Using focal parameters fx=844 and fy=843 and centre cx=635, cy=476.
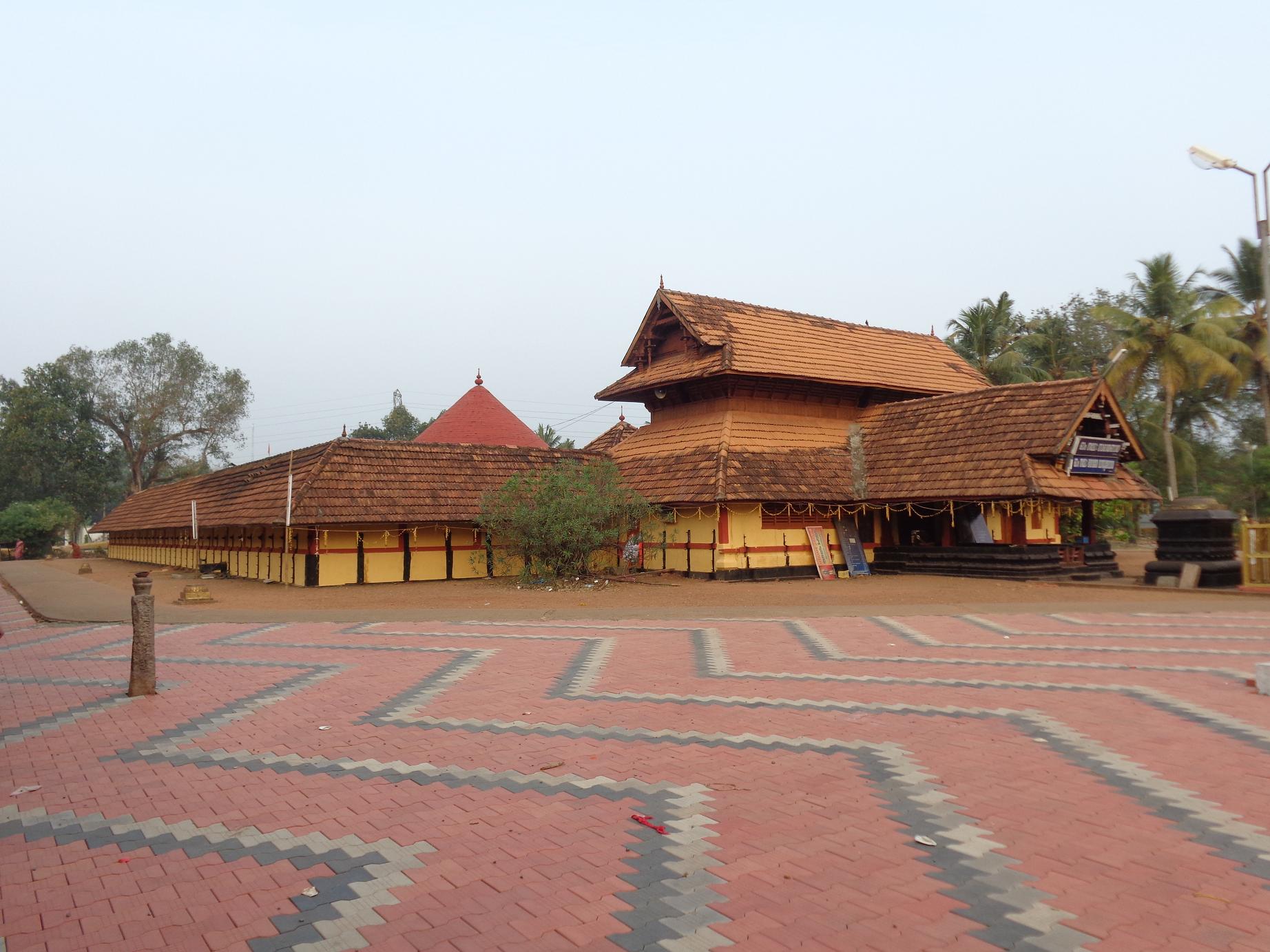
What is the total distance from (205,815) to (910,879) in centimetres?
394

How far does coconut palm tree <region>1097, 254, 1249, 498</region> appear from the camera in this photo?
30.6m

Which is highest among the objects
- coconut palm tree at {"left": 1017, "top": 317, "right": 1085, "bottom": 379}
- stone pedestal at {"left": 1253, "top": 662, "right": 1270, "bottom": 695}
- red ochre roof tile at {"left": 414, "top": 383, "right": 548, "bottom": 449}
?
coconut palm tree at {"left": 1017, "top": 317, "right": 1085, "bottom": 379}

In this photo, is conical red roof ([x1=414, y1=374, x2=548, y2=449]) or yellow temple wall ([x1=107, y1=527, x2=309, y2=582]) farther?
conical red roof ([x1=414, y1=374, x2=548, y2=449])

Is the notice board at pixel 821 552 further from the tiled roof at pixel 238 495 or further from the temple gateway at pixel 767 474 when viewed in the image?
the tiled roof at pixel 238 495

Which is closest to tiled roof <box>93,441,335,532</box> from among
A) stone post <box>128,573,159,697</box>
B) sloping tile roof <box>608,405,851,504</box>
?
sloping tile roof <box>608,405,851,504</box>

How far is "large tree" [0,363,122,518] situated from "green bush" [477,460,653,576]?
4827 cm

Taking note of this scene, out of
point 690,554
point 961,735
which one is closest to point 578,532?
point 690,554

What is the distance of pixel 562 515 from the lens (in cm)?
1967

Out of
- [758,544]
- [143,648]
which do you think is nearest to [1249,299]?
[758,544]

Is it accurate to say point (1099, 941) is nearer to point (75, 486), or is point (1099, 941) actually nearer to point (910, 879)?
point (910, 879)

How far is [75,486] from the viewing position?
57.7m

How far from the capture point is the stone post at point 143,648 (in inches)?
326

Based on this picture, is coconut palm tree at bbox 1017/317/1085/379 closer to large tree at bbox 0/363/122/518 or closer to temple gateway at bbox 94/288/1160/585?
temple gateway at bbox 94/288/1160/585

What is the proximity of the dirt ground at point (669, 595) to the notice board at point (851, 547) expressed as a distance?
34.1 inches
